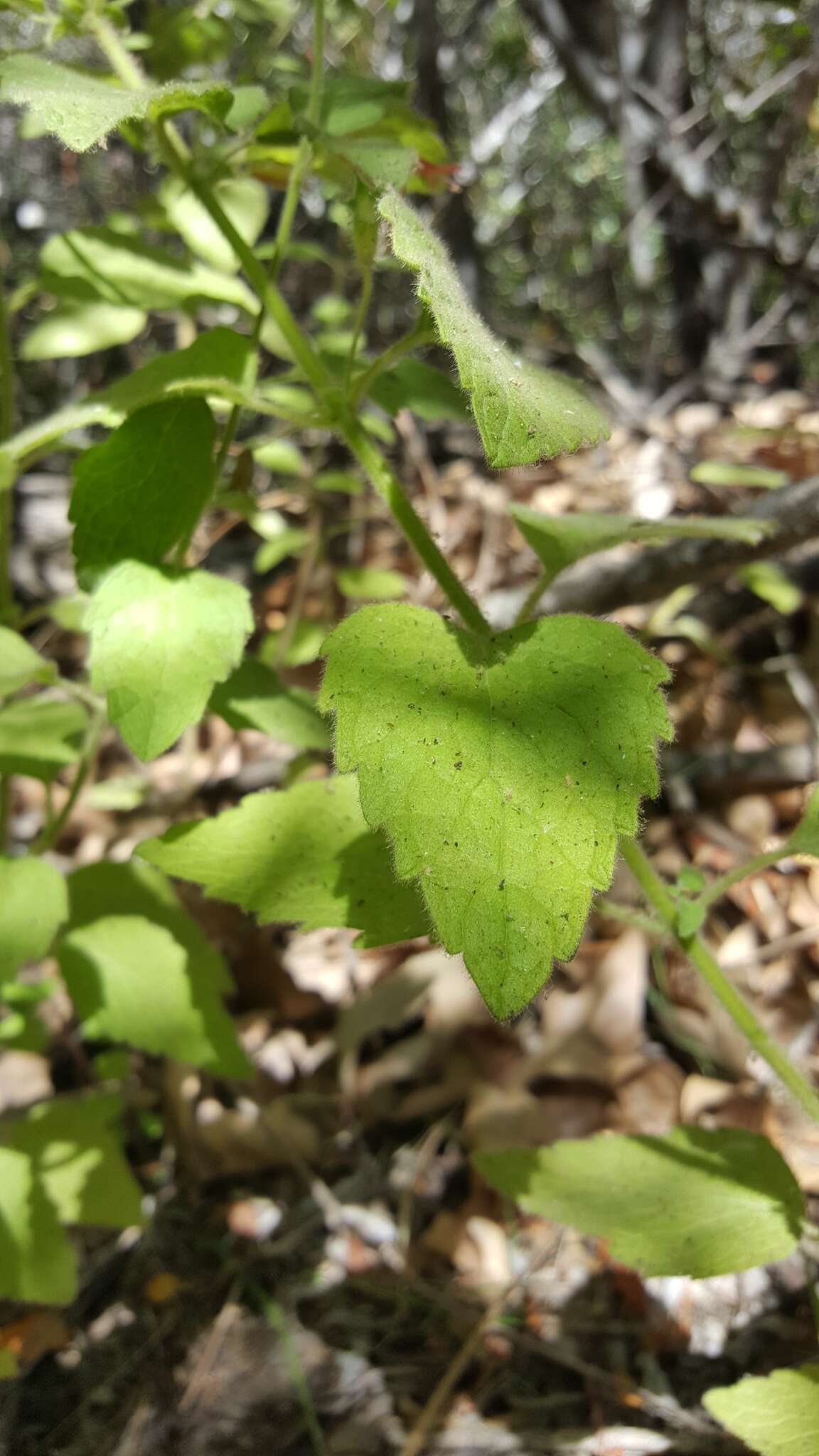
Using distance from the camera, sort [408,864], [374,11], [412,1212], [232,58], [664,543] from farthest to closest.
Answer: [232,58] → [374,11] → [664,543] → [412,1212] → [408,864]

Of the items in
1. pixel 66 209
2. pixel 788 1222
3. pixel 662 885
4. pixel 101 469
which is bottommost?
pixel 788 1222

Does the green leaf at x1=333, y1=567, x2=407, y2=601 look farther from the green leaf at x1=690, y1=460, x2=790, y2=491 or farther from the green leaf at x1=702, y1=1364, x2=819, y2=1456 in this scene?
the green leaf at x1=702, y1=1364, x2=819, y2=1456

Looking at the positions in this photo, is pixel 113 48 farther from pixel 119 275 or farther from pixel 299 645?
pixel 299 645

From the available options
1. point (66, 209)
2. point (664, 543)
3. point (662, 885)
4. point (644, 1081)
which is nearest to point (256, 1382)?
point (644, 1081)

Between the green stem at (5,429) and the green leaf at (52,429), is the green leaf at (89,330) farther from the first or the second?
the green leaf at (52,429)

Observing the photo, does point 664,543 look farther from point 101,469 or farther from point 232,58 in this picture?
point 232,58

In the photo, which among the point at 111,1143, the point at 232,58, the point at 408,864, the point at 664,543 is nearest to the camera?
the point at 408,864

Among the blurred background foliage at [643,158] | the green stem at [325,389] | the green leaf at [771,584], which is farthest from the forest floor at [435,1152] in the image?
the blurred background foliage at [643,158]
